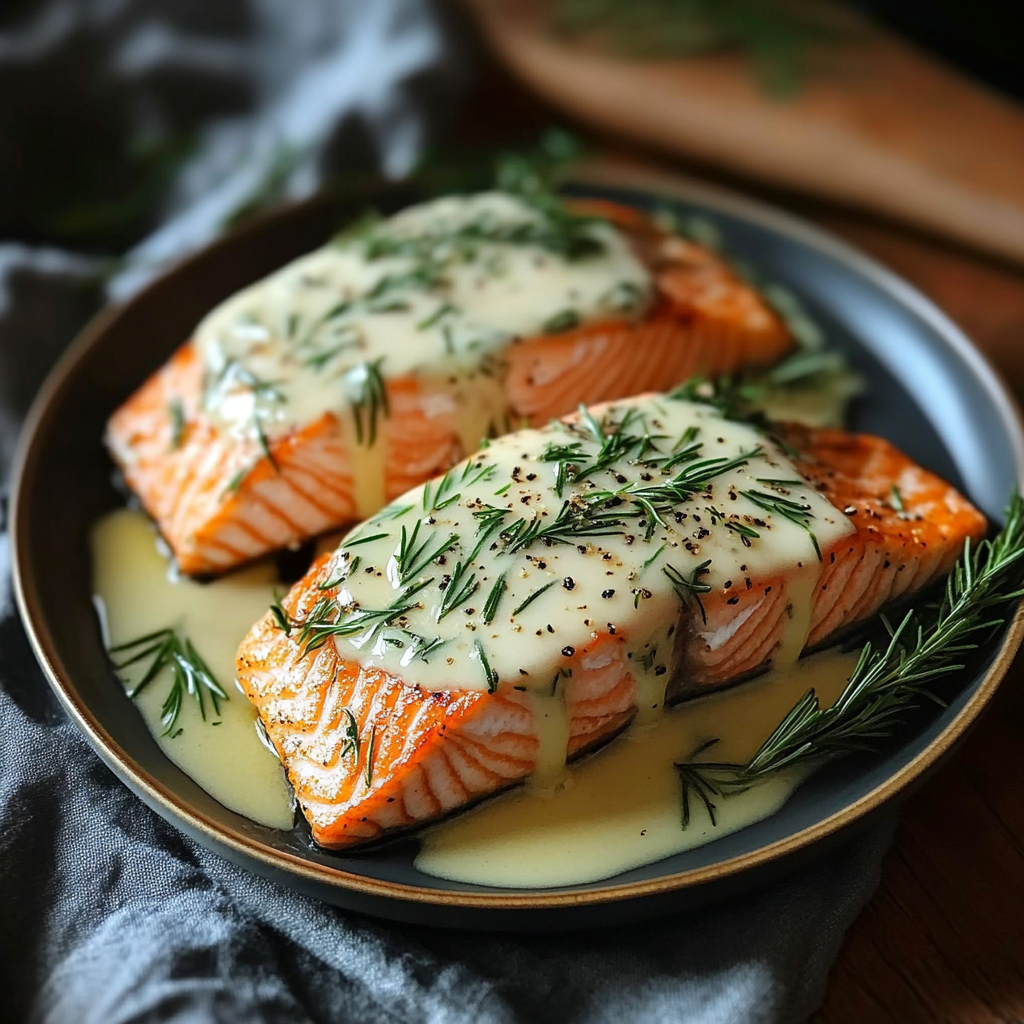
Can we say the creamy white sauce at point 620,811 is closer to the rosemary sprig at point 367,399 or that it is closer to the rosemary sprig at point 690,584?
the rosemary sprig at point 690,584

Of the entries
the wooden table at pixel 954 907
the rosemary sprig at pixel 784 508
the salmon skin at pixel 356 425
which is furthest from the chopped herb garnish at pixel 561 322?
the wooden table at pixel 954 907

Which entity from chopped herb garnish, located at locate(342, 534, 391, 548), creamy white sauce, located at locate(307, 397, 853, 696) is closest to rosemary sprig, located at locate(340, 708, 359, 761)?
creamy white sauce, located at locate(307, 397, 853, 696)

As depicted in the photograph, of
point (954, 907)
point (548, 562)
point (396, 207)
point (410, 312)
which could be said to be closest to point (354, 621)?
point (548, 562)

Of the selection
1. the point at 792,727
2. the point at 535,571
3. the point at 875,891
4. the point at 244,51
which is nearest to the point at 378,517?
the point at 535,571

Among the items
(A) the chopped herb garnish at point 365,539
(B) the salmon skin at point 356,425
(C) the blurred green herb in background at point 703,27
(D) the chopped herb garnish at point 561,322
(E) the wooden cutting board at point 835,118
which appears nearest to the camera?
(A) the chopped herb garnish at point 365,539

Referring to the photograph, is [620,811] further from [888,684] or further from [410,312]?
[410,312]

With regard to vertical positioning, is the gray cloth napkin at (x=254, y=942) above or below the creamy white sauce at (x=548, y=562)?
below

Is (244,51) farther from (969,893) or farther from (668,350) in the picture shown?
(969,893)

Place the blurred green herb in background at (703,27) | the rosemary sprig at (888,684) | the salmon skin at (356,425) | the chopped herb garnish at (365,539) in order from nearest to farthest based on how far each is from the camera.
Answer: the rosemary sprig at (888,684) → the chopped herb garnish at (365,539) → the salmon skin at (356,425) → the blurred green herb in background at (703,27)
